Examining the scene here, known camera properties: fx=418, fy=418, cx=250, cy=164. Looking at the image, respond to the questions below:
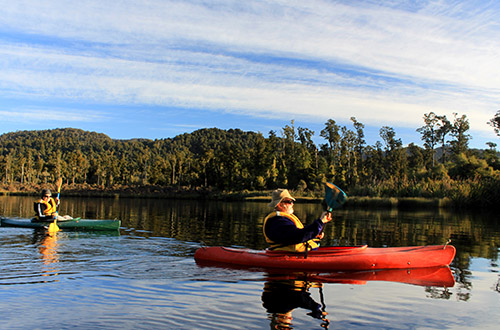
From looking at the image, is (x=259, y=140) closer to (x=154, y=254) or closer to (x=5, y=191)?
(x=5, y=191)

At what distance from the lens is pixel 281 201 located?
848cm

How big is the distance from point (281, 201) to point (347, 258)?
202 centimetres

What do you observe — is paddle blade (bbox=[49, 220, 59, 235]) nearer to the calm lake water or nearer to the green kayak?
the green kayak

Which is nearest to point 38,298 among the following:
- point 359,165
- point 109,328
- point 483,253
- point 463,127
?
point 109,328

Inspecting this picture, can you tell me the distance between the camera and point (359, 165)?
70.8 meters

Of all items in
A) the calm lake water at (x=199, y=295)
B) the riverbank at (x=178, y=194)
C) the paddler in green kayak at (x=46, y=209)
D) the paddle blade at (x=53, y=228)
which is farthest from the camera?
the riverbank at (x=178, y=194)

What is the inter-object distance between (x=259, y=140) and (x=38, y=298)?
2364 inches

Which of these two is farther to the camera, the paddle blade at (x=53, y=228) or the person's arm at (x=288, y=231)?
the paddle blade at (x=53, y=228)

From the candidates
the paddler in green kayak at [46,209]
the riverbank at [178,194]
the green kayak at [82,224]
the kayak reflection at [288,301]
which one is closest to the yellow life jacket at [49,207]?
the paddler in green kayak at [46,209]

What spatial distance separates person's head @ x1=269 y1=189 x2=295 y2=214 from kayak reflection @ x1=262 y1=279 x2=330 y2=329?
1.43 meters

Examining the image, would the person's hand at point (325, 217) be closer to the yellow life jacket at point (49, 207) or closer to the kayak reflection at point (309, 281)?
the kayak reflection at point (309, 281)

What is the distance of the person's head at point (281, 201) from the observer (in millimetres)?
8430

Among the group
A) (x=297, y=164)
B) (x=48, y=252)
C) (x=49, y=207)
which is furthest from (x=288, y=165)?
(x=48, y=252)

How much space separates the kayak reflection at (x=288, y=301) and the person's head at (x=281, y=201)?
1.43 meters
